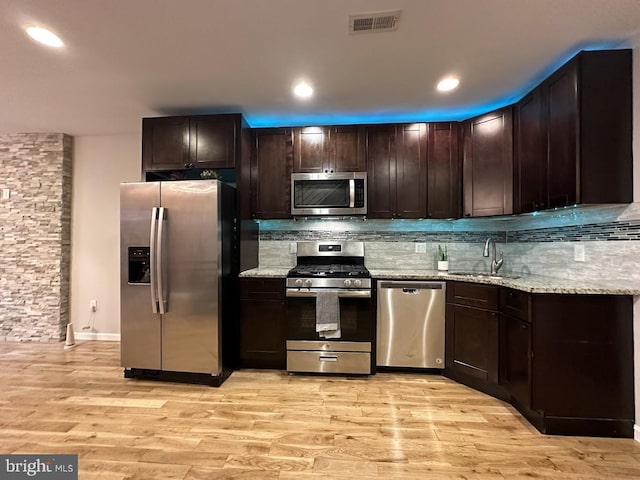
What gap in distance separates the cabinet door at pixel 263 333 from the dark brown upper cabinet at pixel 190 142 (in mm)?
1451

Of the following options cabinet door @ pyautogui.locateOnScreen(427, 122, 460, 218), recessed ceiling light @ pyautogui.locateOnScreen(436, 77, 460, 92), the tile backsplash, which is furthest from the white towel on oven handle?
recessed ceiling light @ pyautogui.locateOnScreen(436, 77, 460, 92)

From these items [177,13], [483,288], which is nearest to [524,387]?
[483,288]

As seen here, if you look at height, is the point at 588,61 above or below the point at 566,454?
above

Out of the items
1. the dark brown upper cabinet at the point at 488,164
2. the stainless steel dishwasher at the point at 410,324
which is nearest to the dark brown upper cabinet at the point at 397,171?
the dark brown upper cabinet at the point at 488,164

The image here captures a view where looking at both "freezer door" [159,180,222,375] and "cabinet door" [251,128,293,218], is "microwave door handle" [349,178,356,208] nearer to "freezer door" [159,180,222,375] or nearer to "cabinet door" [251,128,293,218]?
"cabinet door" [251,128,293,218]

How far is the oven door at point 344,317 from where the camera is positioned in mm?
2844

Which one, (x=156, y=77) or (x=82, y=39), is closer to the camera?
(x=82, y=39)

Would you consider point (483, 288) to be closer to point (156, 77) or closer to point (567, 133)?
point (567, 133)

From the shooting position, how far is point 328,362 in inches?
112

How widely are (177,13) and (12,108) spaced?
267cm

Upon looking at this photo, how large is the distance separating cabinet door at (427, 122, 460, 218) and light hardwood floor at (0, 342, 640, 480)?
1704 millimetres

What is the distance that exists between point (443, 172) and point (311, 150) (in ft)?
4.62

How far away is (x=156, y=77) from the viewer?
2385 mm

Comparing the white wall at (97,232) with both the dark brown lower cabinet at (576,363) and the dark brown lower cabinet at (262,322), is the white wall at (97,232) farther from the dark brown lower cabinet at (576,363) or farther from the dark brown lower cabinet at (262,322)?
the dark brown lower cabinet at (576,363)
